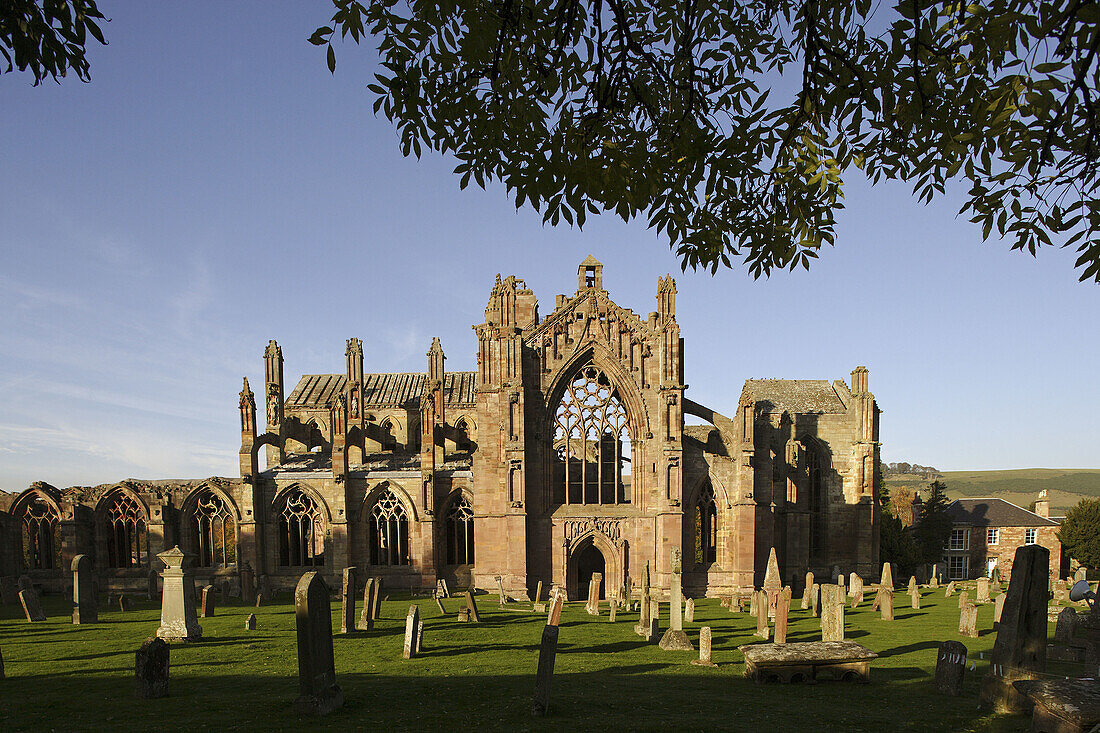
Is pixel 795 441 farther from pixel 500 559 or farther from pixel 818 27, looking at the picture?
pixel 818 27

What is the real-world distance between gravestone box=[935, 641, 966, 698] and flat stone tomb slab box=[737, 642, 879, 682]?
1211mm

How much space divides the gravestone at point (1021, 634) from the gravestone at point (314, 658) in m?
9.80

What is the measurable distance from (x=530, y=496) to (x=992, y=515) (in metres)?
39.1

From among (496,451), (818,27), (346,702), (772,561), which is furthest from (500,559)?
(818,27)

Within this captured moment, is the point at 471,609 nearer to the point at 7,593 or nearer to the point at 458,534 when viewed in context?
the point at 458,534

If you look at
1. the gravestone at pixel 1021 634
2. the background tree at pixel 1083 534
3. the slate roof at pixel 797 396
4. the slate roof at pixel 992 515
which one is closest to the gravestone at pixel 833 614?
the gravestone at pixel 1021 634

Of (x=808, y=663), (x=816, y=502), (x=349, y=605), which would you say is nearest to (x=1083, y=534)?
(x=816, y=502)

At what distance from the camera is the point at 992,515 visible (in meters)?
51.8

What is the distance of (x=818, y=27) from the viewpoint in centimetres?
565

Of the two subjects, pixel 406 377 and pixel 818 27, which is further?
pixel 406 377

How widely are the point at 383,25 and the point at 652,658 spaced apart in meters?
14.7

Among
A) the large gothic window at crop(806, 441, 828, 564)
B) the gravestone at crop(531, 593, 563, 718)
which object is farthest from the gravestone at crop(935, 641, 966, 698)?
the large gothic window at crop(806, 441, 828, 564)

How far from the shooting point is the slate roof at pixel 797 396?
38.8 m

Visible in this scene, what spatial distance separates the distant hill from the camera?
152750 millimetres
